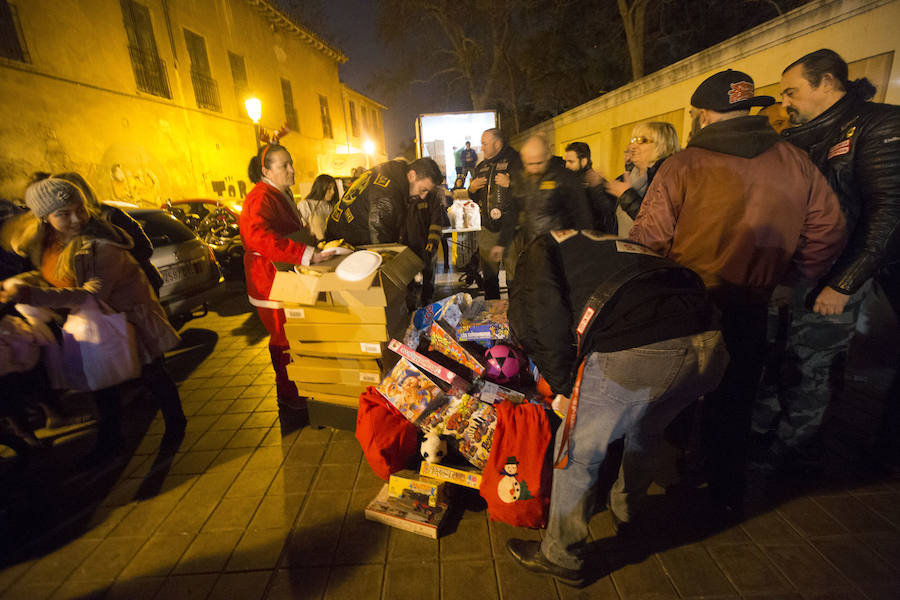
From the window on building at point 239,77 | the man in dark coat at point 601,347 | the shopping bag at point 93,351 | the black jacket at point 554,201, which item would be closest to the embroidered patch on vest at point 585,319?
the man in dark coat at point 601,347

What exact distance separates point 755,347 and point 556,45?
17.0 metres

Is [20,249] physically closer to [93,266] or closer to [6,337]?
[6,337]

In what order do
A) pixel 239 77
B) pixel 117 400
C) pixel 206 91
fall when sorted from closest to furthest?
pixel 117 400, pixel 206 91, pixel 239 77

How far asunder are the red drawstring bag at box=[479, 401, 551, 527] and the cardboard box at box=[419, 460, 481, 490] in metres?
0.07

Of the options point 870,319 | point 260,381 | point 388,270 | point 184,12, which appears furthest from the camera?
point 184,12

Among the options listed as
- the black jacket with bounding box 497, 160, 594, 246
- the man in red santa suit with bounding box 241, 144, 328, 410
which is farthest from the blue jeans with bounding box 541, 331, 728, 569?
the black jacket with bounding box 497, 160, 594, 246

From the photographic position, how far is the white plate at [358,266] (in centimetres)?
252

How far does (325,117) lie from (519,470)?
81.6ft

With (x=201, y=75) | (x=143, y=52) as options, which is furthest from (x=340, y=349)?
(x=201, y=75)

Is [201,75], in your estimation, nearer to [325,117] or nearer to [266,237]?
[325,117]

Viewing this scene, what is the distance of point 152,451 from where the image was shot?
3.10 m

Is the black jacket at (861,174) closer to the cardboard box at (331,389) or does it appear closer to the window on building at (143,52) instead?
the cardboard box at (331,389)

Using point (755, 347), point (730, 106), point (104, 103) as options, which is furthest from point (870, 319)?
point (104, 103)

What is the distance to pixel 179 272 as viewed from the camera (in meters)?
5.03
